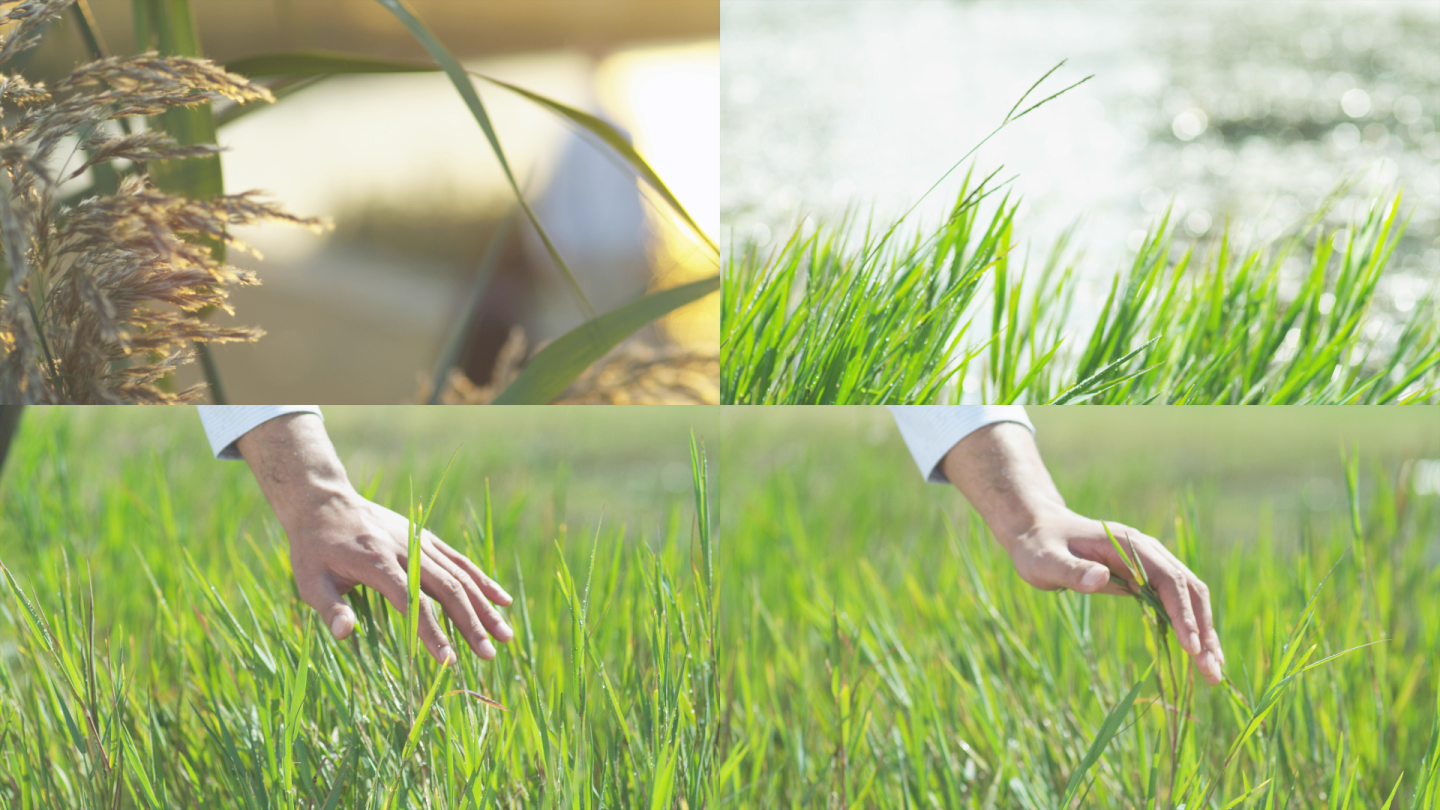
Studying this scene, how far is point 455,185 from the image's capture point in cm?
41

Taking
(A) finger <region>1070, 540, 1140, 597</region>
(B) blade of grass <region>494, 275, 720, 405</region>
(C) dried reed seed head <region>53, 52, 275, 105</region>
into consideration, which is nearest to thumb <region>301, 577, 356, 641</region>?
(B) blade of grass <region>494, 275, 720, 405</region>

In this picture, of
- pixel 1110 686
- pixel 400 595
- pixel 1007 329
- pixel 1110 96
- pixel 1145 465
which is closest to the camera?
pixel 400 595

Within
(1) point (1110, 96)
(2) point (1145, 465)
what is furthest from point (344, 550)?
(1) point (1110, 96)

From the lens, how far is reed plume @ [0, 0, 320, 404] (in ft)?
1.20

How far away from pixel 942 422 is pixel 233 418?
0.34 m

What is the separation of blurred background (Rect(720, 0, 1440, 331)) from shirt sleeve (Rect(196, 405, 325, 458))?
189 cm

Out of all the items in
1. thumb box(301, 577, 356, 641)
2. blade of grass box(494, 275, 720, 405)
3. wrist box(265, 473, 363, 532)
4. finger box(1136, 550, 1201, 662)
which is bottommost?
finger box(1136, 550, 1201, 662)

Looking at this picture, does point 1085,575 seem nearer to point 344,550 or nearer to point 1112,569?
point 1112,569

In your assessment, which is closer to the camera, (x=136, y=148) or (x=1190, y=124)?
(x=136, y=148)

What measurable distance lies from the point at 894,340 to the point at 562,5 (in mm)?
229

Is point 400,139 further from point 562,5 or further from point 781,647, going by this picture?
point 781,647

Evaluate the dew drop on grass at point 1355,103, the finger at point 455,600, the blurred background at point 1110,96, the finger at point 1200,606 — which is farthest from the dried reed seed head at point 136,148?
the dew drop on grass at point 1355,103

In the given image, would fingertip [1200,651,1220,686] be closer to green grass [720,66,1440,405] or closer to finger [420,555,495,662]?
green grass [720,66,1440,405]

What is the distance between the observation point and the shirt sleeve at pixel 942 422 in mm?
429
